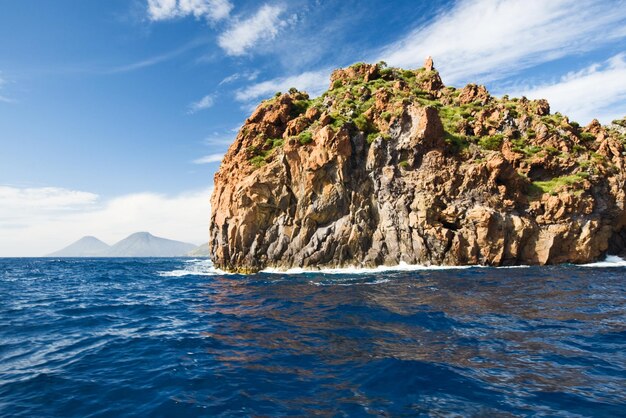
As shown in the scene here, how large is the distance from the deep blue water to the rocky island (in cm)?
2251

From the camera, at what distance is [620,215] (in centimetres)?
4538

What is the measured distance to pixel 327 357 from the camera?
1109cm

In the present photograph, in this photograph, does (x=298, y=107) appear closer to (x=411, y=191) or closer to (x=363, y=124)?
(x=363, y=124)

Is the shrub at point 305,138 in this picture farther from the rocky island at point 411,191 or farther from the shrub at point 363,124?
the shrub at point 363,124

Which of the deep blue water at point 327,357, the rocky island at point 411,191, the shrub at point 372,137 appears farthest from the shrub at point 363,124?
the deep blue water at point 327,357

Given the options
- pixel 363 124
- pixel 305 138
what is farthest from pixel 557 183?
pixel 305 138

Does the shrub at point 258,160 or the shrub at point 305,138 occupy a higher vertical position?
the shrub at point 305,138

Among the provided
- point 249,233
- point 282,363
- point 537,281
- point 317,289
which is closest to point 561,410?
point 282,363

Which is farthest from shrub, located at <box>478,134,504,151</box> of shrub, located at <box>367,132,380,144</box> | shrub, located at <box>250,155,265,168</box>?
shrub, located at <box>250,155,265,168</box>

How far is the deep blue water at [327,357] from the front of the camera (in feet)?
26.5

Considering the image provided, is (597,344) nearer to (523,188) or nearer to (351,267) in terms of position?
(351,267)

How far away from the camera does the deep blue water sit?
806 centimetres

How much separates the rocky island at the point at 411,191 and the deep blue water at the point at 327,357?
22.5m

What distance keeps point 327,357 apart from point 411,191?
37.8 meters
